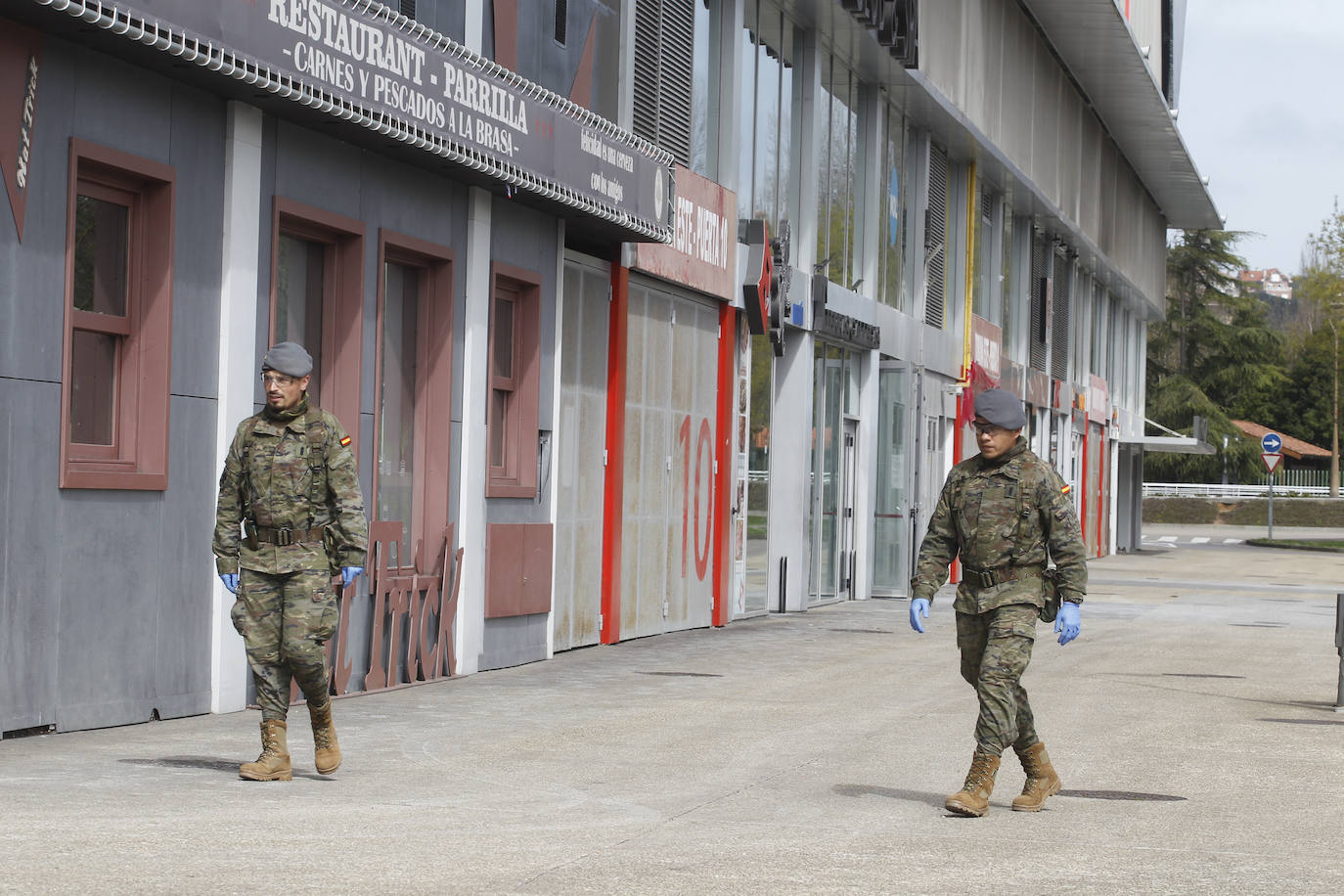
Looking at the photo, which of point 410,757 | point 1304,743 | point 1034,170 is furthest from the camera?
point 1034,170

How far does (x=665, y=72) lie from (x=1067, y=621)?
11592mm

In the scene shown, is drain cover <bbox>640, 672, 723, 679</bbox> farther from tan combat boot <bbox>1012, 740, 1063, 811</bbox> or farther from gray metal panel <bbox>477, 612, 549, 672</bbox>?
tan combat boot <bbox>1012, 740, 1063, 811</bbox>

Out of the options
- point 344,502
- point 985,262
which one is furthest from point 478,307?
point 985,262

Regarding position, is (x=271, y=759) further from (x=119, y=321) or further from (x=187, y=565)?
(x=119, y=321)

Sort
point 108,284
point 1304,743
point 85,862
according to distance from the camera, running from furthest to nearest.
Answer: point 1304,743
point 108,284
point 85,862

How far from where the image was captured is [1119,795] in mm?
9477

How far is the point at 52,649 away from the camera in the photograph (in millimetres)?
10188

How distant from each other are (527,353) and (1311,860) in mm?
9736

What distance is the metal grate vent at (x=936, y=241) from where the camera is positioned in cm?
3086

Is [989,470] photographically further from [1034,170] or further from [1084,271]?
[1084,271]

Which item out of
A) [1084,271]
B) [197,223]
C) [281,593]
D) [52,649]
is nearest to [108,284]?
[197,223]

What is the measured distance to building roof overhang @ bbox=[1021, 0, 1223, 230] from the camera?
3694 centimetres

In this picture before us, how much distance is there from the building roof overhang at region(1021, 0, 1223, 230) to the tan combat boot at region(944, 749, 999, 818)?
28.7 meters

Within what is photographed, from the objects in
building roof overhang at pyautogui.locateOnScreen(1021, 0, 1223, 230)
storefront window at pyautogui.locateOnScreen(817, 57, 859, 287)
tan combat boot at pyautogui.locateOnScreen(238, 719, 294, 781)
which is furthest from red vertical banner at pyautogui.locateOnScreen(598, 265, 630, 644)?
building roof overhang at pyautogui.locateOnScreen(1021, 0, 1223, 230)
